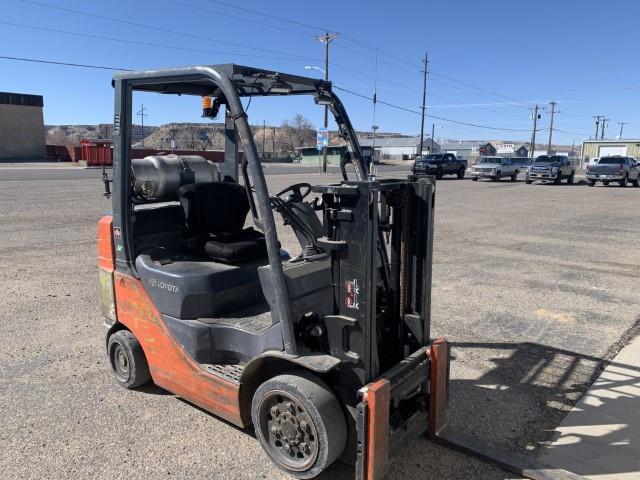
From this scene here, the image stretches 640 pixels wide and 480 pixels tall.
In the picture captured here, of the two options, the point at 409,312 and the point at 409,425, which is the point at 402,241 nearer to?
the point at 409,312

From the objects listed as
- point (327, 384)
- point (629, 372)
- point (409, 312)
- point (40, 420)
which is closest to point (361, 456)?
point (327, 384)

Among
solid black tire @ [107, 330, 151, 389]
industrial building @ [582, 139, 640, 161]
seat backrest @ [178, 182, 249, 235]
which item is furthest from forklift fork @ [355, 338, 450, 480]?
industrial building @ [582, 139, 640, 161]

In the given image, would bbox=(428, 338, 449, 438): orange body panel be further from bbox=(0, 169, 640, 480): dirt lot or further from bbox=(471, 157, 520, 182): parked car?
bbox=(471, 157, 520, 182): parked car

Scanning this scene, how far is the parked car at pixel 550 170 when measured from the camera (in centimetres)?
3231

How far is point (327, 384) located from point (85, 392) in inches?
90.6

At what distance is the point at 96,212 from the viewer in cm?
1516

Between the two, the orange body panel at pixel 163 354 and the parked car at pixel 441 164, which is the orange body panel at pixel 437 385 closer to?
the orange body panel at pixel 163 354

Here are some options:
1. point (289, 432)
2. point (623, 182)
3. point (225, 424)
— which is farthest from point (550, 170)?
point (289, 432)

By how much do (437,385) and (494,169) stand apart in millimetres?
34956

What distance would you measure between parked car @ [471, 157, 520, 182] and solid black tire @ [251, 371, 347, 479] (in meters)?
35.5

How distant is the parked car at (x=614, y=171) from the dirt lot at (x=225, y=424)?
75.1ft

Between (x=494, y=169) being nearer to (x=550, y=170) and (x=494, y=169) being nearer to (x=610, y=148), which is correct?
(x=550, y=170)

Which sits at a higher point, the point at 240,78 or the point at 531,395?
the point at 240,78

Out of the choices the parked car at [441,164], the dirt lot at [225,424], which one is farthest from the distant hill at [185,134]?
the dirt lot at [225,424]
